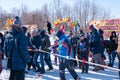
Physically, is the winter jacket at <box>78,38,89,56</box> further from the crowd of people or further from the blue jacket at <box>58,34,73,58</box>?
the blue jacket at <box>58,34,73,58</box>

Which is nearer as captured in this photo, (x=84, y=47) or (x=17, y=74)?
(x=17, y=74)

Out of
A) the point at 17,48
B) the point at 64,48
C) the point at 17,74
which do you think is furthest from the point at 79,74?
the point at 17,48

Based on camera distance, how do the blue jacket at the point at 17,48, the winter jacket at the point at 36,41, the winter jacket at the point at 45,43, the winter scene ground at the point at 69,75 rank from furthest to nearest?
the winter jacket at the point at 45,43, the winter jacket at the point at 36,41, the winter scene ground at the point at 69,75, the blue jacket at the point at 17,48

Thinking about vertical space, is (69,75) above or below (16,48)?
below

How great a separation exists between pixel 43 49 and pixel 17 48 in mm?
4415

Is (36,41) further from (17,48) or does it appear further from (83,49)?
(17,48)

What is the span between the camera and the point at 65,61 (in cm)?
854

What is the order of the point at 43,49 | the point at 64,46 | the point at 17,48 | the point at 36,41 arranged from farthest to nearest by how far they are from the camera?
the point at 43,49 → the point at 36,41 → the point at 64,46 → the point at 17,48

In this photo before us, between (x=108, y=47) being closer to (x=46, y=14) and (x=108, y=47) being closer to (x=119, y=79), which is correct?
(x=119, y=79)

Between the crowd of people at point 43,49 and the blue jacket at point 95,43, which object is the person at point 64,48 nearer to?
the crowd of people at point 43,49

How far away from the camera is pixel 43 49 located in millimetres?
10703

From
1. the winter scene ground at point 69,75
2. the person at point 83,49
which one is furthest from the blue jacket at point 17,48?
the person at point 83,49

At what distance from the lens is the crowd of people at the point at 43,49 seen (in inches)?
250

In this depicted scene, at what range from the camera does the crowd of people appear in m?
6.35
